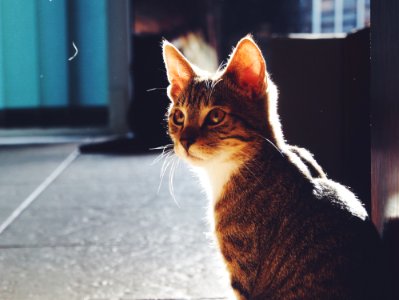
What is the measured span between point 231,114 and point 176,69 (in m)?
0.22

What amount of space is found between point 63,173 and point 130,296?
182 cm

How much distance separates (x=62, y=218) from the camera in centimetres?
228

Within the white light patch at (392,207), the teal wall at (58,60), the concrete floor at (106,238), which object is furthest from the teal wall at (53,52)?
the white light patch at (392,207)

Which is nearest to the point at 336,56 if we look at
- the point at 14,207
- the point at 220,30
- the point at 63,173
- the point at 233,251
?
the point at 233,251

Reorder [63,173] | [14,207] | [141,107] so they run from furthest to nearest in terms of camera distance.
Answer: [141,107]
[63,173]
[14,207]

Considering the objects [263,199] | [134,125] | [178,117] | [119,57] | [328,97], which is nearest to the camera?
[263,199]

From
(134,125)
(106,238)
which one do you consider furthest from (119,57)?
(106,238)

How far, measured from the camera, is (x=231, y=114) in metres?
1.22

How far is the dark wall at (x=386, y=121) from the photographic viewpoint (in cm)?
107

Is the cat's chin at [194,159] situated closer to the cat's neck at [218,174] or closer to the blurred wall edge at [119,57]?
the cat's neck at [218,174]

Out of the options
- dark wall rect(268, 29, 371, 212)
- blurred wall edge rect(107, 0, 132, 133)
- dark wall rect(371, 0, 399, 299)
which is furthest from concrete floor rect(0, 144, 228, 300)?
blurred wall edge rect(107, 0, 132, 133)

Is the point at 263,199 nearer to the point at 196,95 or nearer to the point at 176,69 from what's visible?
the point at 196,95

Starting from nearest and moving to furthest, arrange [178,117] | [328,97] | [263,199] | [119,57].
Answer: [263,199]
[178,117]
[328,97]
[119,57]

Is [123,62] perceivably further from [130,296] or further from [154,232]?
[130,296]
